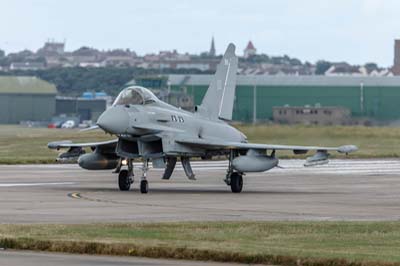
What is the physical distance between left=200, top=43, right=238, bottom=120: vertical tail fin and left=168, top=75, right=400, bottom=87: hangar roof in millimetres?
85285

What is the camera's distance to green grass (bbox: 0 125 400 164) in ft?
174

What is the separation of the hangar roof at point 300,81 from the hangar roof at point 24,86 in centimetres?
1975

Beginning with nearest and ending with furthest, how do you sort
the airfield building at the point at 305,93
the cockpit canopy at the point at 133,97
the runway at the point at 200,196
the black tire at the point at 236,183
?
1. the runway at the point at 200,196
2. the cockpit canopy at the point at 133,97
3. the black tire at the point at 236,183
4. the airfield building at the point at 305,93

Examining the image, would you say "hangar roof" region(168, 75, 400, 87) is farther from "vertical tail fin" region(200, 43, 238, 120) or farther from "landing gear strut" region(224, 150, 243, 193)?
"landing gear strut" region(224, 150, 243, 193)

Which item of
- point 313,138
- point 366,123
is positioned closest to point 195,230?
point 313,138

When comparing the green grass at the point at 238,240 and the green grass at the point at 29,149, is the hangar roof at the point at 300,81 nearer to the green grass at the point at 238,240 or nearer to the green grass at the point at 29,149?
the green grass at the point at 29,149

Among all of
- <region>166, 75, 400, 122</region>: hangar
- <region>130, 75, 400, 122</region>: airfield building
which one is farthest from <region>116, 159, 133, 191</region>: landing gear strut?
<region>166, 75, 400, 122</region>: hangar

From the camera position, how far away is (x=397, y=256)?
57.8 feet

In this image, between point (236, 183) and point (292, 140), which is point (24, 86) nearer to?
point (292, 140)

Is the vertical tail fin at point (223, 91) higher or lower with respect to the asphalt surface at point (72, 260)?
higher

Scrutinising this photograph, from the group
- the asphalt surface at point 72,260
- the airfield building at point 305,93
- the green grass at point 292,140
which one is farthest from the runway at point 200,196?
the airfield building at point 305,93

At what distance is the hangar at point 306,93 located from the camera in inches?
4769

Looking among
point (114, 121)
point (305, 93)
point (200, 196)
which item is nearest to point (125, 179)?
point (114, 121)

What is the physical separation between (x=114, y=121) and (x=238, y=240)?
13.1 metres
